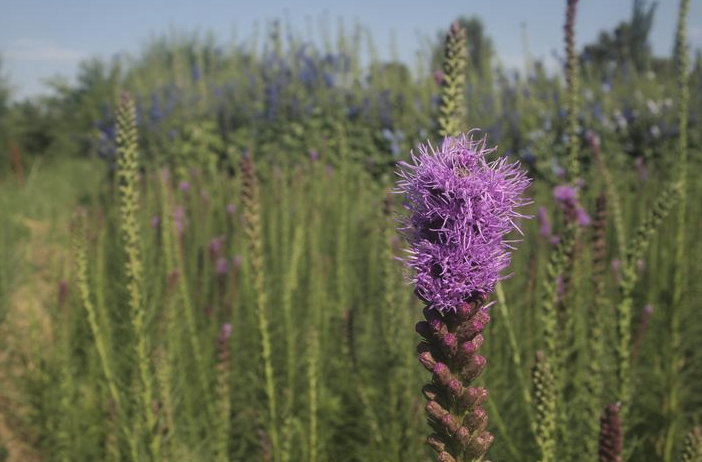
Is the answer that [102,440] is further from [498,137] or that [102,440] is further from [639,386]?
[498,137]

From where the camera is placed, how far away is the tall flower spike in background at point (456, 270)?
3.39 feet

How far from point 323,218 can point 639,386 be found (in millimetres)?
2457

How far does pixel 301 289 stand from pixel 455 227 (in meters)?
3.24

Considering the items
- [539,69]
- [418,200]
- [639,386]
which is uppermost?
[539,69]

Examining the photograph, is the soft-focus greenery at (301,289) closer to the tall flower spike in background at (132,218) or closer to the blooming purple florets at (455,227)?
the tall flower spike in background at (132,218)

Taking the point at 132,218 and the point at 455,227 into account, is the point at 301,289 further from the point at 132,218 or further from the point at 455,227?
the point at 455,227

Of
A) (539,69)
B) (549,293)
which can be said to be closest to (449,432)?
(549,293)

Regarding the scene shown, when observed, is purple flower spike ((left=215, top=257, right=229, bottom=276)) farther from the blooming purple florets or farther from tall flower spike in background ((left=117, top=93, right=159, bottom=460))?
the blooming purple florets

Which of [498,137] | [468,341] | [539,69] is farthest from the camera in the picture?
[539,69]

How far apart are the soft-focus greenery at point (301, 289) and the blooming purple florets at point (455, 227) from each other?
34.4 inches

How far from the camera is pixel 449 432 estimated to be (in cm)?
108

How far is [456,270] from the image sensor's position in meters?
1.03

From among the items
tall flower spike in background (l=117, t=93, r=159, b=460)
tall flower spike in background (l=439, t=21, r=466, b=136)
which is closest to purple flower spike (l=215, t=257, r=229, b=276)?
tall flower spike in background (l=117, t=93, r=159, b=460)

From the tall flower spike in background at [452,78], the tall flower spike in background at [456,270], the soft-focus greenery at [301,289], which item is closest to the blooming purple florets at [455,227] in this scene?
the tall flower spike in background at [456,270]
